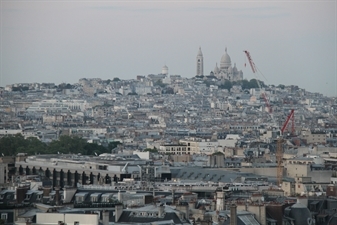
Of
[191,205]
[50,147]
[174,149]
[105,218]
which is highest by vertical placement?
[50,147]

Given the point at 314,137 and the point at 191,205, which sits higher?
the point at 314,137

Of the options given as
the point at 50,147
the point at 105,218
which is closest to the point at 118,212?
the point at 105,218

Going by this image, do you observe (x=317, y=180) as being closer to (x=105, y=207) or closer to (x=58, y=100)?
(x=105, y=207)

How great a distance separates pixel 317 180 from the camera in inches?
2168

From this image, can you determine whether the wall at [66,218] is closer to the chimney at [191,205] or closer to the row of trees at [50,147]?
the chimney at [191,205]

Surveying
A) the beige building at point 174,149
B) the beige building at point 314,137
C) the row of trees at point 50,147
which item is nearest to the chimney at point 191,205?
the row of trees at point 50,147

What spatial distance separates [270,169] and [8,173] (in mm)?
9638

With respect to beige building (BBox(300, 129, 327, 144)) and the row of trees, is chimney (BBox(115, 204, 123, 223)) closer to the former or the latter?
the row of trees

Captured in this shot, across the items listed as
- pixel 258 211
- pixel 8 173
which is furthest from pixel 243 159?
pixel 258 211

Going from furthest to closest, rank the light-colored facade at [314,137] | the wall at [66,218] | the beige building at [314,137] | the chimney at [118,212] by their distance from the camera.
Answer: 1. the light-colored facade at [314,137]
2. the beige building at [314,137]
3. the chimney at [118,212]
4. the wall at [66,218]

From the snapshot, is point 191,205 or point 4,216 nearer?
point 4,216

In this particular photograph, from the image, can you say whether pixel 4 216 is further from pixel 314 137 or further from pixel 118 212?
pixel 314 137

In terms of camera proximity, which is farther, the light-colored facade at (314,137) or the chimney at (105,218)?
the light-colored facade at (314,137)

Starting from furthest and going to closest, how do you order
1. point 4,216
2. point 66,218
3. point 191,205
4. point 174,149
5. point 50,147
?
point 174,149 → point 50,147 → point 191,205 → point 4,216 → point 66,218
